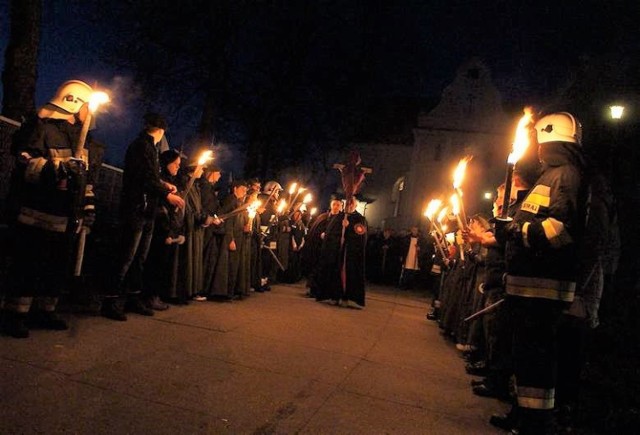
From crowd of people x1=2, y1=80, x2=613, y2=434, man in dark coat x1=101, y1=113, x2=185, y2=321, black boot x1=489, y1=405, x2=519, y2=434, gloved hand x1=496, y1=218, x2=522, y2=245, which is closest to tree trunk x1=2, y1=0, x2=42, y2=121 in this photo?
crowd of people x1=2, y1=80, x2=613, y2=434

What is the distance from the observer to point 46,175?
14.9 feet

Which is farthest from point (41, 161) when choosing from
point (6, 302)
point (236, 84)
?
point (236, 84)

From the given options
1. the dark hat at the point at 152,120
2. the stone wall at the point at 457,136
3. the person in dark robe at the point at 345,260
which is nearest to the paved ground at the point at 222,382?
the dark hat at the point at 152,120

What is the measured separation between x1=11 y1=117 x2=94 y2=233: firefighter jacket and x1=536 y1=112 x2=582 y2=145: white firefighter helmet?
13.8 ft

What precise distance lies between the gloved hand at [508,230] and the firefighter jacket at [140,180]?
3.81m

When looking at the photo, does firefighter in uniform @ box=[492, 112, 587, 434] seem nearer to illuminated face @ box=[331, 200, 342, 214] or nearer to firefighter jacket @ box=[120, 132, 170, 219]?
firefighter jacket @ box=[120, 132, 170, 219]

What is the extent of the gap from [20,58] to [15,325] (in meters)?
6.43

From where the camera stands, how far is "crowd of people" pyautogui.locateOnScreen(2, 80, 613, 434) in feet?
12.0

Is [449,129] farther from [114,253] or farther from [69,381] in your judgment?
[69,381]

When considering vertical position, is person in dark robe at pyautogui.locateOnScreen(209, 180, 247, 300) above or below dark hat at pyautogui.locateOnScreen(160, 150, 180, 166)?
below

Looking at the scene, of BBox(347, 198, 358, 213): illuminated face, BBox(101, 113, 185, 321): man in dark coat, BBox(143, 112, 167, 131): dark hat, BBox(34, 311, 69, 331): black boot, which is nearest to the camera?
BBox(34, 311, 69, 331): black boot

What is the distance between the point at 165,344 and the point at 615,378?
19.8 ft

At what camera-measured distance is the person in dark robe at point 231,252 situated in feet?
27.4

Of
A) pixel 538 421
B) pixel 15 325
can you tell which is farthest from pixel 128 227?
pixel 538 421
